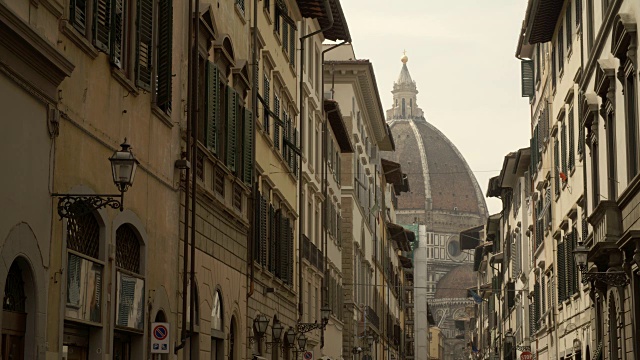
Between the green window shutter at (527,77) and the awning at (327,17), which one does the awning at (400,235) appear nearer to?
the green window shutter at (527,77)

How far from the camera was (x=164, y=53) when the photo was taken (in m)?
17.4

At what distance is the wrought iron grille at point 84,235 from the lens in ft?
45.6

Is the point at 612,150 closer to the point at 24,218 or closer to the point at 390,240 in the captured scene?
the point at 24,218

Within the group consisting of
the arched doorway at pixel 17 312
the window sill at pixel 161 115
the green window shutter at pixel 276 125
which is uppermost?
the green window shutter at pixel 276 125

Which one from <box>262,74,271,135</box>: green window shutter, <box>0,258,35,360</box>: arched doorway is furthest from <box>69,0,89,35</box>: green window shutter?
<box>262,74,271,135</box>: green window shutter

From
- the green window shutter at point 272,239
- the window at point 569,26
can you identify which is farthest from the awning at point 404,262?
the green window shutter at point 272,239

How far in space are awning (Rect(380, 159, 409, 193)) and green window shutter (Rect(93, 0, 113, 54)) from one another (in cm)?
6401

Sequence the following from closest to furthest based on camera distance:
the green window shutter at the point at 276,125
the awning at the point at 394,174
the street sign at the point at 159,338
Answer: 1. the street sign at the point at 159,338
2. the green window shutter at the point at 276,125
3. the awning at the point at 394,174

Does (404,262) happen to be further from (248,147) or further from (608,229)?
(608,229)

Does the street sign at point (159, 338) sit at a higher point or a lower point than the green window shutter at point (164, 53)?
lower

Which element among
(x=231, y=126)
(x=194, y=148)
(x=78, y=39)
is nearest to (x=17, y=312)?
(x=78, y=39)

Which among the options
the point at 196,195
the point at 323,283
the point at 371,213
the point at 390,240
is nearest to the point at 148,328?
the point at 196,195

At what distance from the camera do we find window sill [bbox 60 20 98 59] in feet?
43.5

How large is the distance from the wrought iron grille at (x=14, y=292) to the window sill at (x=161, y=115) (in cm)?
514
